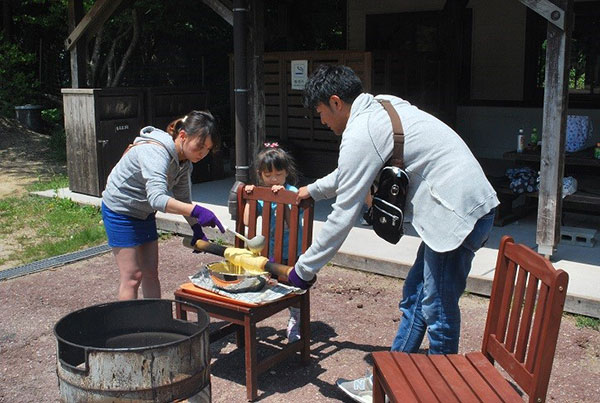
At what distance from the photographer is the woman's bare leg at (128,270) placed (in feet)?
13.8

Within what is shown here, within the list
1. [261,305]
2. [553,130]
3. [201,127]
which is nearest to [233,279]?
[261,305]

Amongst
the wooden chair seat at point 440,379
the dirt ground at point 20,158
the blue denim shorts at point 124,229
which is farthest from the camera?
the dirt ground at point 20,158

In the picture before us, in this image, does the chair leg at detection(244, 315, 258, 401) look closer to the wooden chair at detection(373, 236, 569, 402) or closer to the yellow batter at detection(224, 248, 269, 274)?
the yellow batter at detection(224, 248, 269, 274)

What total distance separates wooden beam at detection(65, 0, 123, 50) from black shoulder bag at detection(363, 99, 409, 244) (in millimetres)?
6141

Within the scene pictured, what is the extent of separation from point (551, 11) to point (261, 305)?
10.4 feet

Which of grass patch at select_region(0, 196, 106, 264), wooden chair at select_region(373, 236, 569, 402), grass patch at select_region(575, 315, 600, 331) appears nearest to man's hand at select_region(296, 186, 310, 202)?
wooden chair at select_region(373, 236, 569, 402)

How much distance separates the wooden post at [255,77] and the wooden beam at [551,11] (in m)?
2.78

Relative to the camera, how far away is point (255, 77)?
288 inches

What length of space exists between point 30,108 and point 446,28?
878 centimetres

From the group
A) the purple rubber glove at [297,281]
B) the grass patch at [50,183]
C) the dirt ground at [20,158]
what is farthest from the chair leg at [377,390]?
the dirt ground at [20,158]

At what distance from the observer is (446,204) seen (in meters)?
3.10

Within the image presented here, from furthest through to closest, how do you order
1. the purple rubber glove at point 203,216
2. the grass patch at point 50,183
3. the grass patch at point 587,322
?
the grass patch at point 50,183 < the grass patch at point 587,322 < the purple rubber glove at point 203,216

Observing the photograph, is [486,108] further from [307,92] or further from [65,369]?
[65,369]

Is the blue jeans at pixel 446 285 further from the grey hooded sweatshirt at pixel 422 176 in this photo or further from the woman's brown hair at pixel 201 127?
the woman's brown hair at pixel 201 127
